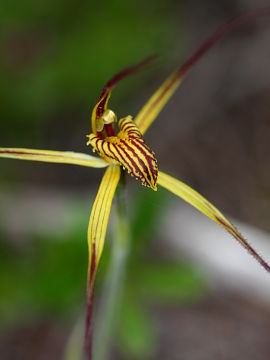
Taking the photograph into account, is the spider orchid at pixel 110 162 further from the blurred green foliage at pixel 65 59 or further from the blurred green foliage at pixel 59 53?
the blurred green foliage at pixel 59 53

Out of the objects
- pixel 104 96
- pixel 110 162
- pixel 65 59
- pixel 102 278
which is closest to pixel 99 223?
pixel 110 162

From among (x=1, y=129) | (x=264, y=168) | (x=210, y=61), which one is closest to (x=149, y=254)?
(x=264, y=168)

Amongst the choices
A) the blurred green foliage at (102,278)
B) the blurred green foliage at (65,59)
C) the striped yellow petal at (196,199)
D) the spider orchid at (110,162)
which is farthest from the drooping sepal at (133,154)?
the blurred green foliage at (65,59)

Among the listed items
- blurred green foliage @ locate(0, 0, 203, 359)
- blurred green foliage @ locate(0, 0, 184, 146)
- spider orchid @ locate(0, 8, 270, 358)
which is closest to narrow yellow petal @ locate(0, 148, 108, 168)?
spider orchid @ locate(0, 8, 270, 358)

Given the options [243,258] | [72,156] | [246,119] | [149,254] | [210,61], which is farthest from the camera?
[210,61]

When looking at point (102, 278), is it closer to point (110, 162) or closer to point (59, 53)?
point (110, 162)

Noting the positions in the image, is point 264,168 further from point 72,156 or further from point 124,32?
point 72,156
